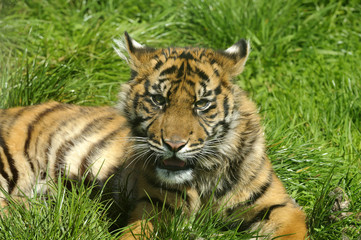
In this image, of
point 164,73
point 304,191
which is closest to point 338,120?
point 304,191

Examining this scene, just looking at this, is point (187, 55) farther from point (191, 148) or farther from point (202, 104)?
point (191, 148)

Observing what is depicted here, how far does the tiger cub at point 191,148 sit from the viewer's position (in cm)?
345

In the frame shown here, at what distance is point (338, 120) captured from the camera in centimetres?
506

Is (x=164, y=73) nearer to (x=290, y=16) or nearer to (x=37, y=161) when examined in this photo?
(x=37, y=161)

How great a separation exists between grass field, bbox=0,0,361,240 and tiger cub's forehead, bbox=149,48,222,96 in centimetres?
82

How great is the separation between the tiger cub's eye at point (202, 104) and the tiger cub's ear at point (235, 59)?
0.33 m

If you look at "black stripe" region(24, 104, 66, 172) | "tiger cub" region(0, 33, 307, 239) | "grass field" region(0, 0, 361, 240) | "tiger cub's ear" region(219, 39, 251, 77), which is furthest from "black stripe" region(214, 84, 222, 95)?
"black stripe" region(24, 104, 66, 172)

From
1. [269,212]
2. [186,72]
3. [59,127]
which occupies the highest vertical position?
[186,72]

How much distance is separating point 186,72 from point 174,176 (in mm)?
657

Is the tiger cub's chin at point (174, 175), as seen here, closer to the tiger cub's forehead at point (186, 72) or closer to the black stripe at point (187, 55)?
the tiger cub's forehead at point (186, 72)

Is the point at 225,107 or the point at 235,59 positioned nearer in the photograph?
the point at 225,107

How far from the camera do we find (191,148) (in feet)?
11.1

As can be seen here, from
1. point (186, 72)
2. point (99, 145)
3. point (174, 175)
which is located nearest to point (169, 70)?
point (186, 72)

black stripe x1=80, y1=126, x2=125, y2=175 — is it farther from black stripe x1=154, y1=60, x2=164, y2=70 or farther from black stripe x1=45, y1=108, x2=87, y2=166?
black stripe x1=154, y1=60, x2=164, y2=70
